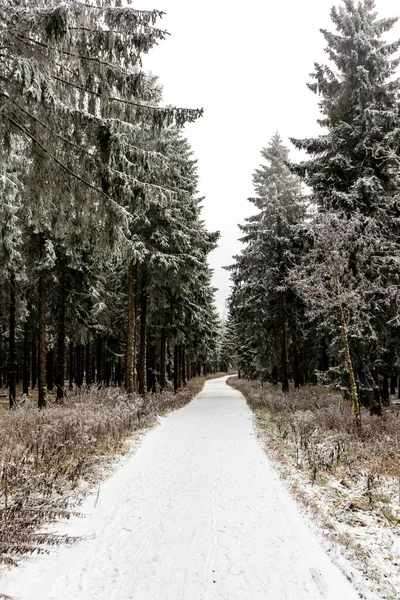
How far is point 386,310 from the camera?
13086mm

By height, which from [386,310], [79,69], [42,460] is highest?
[79,69]

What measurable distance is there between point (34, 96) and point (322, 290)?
25.7 feet

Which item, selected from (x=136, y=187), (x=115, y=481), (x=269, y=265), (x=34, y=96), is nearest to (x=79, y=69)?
(x=34, y=96)

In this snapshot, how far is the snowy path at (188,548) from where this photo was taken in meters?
3.30

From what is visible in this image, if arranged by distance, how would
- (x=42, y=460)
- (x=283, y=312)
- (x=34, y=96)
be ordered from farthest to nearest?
(x=283, y=312)
(x=42, y=460)
(x=34, y=96)

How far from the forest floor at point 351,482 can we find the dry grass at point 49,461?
10.7 feet

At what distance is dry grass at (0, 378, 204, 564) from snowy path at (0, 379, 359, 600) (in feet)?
0.99

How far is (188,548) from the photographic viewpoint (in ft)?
13.3

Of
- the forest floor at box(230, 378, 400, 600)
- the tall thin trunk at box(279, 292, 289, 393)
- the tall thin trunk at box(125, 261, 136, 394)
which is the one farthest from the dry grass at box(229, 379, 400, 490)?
the tall thin trunk at box(125, 261, 136, 394)

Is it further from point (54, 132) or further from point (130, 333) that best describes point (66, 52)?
point (130, 333)

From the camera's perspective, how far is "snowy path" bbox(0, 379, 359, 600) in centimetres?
330

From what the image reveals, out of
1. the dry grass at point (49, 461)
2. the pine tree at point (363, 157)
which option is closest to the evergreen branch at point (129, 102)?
the dry grass at point (49, 461)

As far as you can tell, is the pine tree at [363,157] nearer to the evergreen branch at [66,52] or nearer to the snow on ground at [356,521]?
the snow on ground at [356,521]

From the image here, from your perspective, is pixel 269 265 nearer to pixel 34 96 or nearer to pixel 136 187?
pixel 136 187
